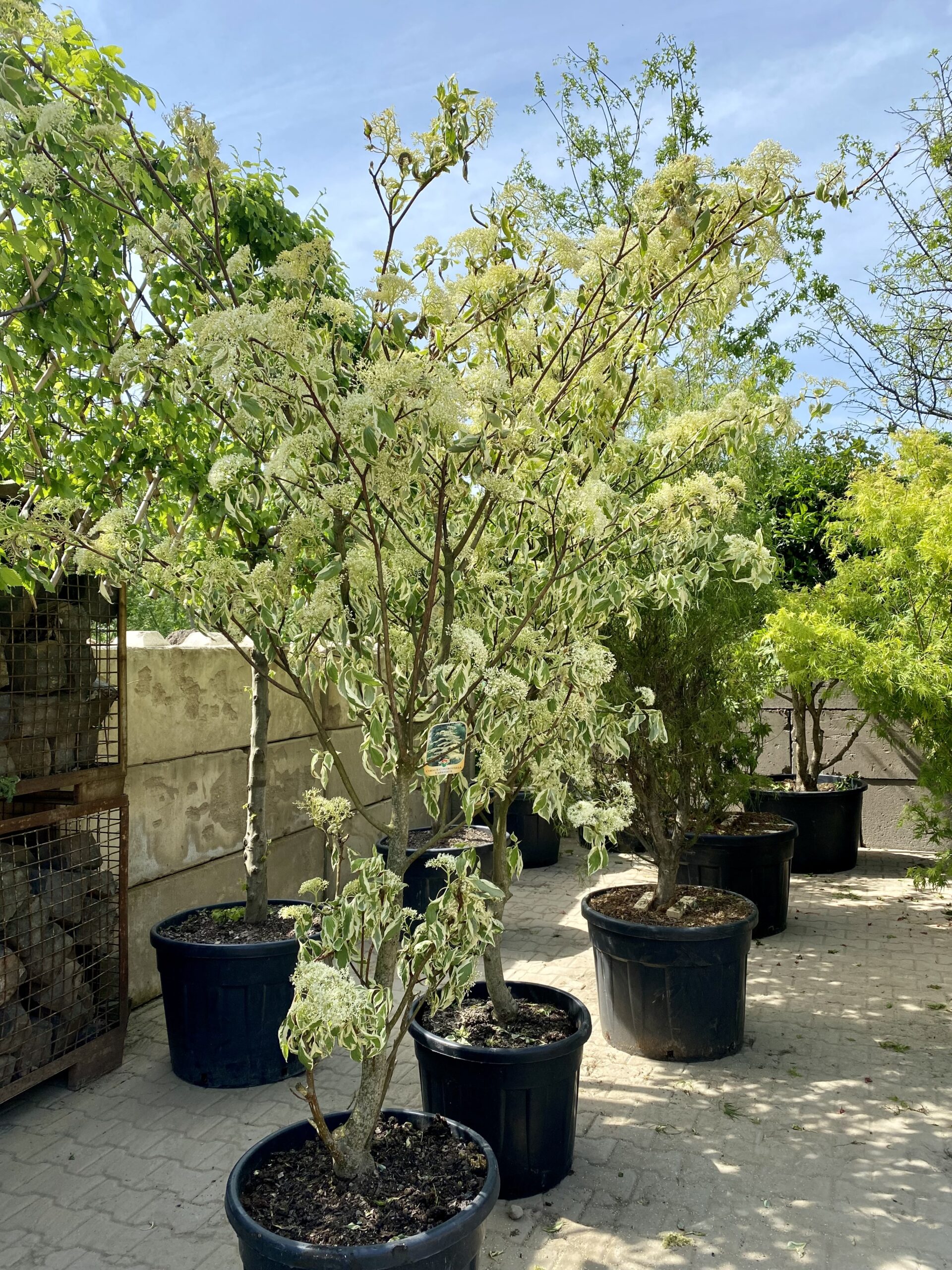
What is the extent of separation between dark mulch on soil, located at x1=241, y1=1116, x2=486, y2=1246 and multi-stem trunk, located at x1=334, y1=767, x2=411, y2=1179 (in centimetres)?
5

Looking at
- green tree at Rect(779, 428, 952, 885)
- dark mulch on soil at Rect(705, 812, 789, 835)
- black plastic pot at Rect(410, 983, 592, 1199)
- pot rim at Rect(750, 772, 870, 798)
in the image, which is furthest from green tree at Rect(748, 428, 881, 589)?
black plastic pot at Rect(410, 983, 592, 1199)

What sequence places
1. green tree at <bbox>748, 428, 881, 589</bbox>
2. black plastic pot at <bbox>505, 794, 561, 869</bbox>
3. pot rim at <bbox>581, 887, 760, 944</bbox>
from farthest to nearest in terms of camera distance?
green tree at <bbox>748, 428, 881, 589</bbox>
black plastic pot at <bbox>505, 794, 561, 869</bbox>
pot rim at <bbox>581, 887, 760, 944</bbox>

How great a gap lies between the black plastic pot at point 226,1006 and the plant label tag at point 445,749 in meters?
1.77

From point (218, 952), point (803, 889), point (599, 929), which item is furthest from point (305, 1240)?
point (803, 889)

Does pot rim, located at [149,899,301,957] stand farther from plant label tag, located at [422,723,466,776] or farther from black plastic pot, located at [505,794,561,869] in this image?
black plastic pot, located at [505,794,561,869]

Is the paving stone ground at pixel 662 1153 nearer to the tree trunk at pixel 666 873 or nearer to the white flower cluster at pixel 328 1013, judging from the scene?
the tree trunk at pixel 666 873

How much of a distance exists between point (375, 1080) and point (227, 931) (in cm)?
185

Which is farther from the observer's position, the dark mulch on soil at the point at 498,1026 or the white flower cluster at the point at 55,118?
the dark mulch on soil at the point at 498,1026

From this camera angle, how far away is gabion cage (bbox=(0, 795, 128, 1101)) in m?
3.34

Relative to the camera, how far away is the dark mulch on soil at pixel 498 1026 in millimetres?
2965

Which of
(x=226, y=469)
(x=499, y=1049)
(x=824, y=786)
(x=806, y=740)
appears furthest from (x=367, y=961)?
(x=824, y=786)

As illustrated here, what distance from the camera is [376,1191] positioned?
2129 millimetres

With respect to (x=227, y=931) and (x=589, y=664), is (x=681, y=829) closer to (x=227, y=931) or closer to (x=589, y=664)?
(x=227, y=931)

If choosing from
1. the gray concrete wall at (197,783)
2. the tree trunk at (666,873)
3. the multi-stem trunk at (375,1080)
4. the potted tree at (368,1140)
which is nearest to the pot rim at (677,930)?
the tree trunk at (666,873)
